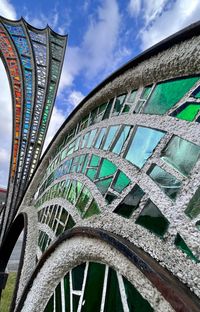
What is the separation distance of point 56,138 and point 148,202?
13.6 ft

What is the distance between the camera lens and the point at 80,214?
270cm

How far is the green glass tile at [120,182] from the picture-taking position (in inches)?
79.2

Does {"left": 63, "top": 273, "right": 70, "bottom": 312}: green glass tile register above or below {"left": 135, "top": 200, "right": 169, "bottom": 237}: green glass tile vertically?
below

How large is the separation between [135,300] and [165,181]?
0.71m

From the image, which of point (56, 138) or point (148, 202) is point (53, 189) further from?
point (148, 202)

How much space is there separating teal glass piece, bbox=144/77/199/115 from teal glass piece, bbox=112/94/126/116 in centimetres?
56

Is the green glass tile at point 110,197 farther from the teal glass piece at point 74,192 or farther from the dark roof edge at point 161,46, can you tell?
the dark roof edge at point 161,46

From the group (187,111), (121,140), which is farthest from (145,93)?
(187,111)

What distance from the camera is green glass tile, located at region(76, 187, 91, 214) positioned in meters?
2.65

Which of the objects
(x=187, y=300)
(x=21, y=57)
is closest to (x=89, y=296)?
(x=187, y=300)

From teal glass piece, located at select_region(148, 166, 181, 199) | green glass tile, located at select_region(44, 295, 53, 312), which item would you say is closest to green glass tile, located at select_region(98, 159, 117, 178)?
teal glass piece, located at select_region(148, 166, 181, 199)

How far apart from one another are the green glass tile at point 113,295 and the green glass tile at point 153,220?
389 millimetres

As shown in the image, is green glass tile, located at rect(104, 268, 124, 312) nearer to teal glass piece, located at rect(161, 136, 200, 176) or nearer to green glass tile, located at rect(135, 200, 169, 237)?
green glass tile, located at rect(135, 200, 169, 237)

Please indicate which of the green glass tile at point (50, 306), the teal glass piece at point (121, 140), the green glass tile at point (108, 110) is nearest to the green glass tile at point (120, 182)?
the teal glass piece at point (121, 140)
